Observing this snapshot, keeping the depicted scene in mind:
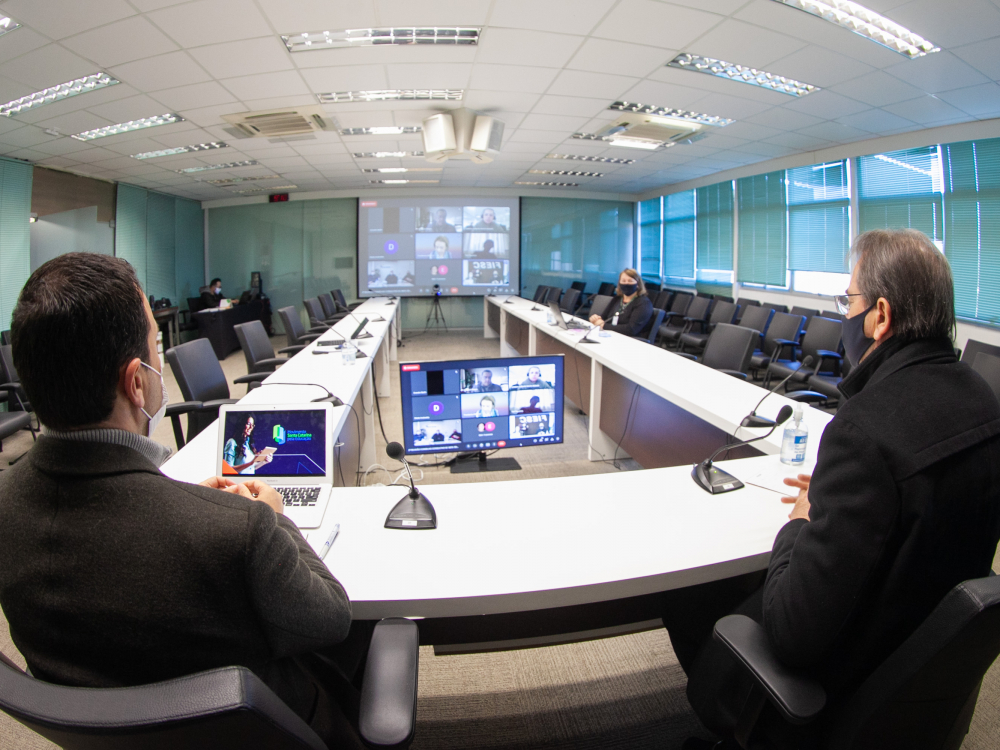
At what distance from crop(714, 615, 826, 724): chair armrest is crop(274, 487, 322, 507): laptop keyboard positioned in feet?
3.51

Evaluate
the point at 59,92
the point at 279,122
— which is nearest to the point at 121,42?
the point at 59,92

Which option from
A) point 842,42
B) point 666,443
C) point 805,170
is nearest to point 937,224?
point 805,170

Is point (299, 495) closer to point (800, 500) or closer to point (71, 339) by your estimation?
point (71, 339)

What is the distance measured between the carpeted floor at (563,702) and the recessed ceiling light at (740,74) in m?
3.85

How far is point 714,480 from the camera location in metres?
1.54

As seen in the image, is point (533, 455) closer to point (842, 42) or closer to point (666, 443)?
point (666, 443)

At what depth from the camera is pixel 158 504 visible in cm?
66

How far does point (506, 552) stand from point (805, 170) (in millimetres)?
7423

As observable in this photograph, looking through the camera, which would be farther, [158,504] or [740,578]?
[740,578]

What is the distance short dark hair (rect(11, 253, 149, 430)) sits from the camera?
0.65 m

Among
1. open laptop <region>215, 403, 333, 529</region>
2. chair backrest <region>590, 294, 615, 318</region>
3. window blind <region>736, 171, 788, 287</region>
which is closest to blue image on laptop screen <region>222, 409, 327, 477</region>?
open laptop <region>215, 403, 333, 529</region>

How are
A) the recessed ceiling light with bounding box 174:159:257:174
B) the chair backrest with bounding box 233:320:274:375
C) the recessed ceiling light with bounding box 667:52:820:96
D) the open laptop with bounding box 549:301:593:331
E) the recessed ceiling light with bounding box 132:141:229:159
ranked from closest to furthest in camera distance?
1. the recessed ceiling light with bounding box 667:52:820:96
2. the chair backrest with bounding box 233:320:274:375
3. the open laptop with bounding box 549:301:593:331
4. the recessed ceiling light with bounding box 132:141:229:159
5. the recessed ceiling light with bounding box 174:159:257:174

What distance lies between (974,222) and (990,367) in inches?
125

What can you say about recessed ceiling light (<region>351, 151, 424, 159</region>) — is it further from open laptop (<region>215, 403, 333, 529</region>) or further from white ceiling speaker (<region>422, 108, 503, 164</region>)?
open laptop (<region>215, 403, 333, 529</region>)
